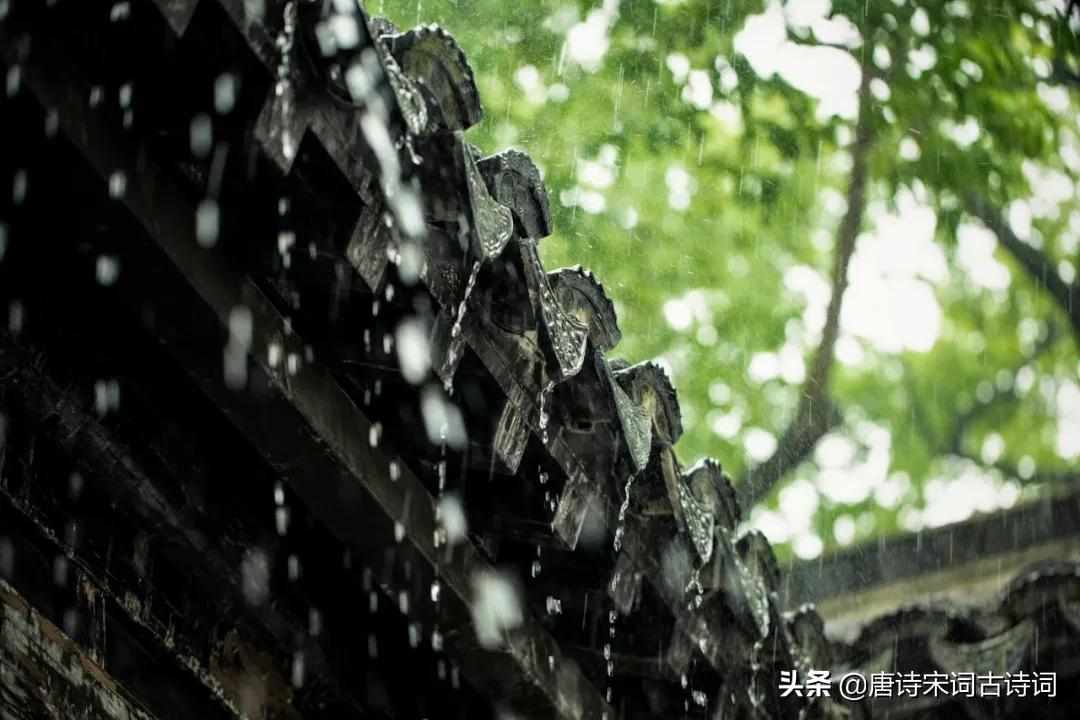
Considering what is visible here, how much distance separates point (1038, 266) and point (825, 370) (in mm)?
2258

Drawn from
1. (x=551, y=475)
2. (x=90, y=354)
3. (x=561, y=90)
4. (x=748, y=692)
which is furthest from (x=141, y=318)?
(x=561, y=90)

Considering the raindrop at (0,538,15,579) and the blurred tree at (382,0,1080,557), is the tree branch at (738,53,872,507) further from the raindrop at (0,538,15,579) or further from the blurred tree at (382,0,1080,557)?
the raindrop at (0,538,15,579)

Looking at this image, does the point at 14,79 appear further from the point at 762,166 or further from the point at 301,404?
the point at 762,166

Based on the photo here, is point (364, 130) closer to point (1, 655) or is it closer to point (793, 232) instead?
point (1, 655)

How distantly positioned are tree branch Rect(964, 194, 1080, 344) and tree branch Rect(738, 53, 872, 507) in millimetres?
1197

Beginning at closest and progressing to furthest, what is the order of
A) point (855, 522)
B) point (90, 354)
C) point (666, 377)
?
1. point (90, 354)
2. point (666, 377)
3. point (855, 522)

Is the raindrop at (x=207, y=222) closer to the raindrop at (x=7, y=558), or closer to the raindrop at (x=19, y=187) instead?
the raindrop at (x=19, y=187)

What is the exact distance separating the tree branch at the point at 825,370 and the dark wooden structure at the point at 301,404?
22.3ft

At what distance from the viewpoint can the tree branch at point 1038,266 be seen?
12.1m

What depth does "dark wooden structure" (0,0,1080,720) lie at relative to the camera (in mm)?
3162

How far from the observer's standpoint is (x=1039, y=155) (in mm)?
11719

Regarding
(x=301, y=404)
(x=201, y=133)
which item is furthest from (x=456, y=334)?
(x=201, y=133)

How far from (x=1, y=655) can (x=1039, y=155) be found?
33.7ft

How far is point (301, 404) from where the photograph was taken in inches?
142
